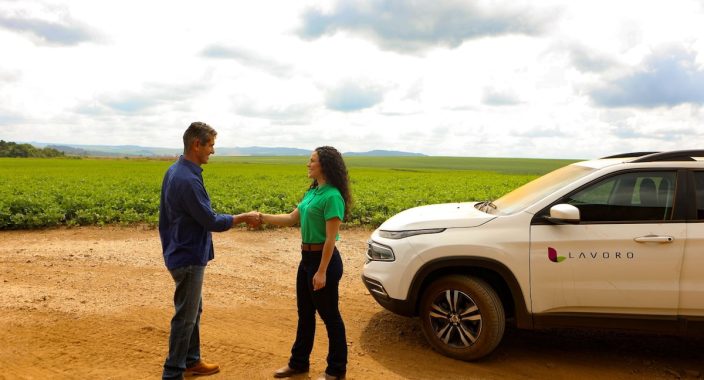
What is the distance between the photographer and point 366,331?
5.36m

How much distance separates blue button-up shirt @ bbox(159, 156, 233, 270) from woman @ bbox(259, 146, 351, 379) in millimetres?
678

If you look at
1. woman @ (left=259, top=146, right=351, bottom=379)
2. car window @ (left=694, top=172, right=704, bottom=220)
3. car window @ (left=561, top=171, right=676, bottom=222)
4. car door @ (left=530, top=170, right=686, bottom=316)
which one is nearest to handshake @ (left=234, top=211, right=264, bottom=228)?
woman @ (left=259, top=146, right=351, bottom=379)

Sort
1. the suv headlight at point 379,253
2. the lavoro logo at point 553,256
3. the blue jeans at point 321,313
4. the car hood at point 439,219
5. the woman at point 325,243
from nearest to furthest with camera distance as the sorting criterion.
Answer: the woman at point 325,243, the blue jeans at point 321,313, the lavoro logo at point 553,256, the car hood at point 439,219, the suv headlight at point 379,253

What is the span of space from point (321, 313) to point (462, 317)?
1333 mm

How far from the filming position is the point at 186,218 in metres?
3.87

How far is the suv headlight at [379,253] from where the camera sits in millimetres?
4777

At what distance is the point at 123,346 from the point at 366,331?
242cm

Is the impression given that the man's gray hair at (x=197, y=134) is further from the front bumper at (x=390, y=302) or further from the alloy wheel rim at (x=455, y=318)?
the alloy wheel rim at (x=455, y=318)

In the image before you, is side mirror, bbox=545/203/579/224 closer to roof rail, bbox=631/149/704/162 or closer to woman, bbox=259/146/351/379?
roof rail, bbox=631/149/704/162

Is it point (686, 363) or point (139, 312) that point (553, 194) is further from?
point (139, 312)

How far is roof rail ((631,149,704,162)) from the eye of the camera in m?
4.44

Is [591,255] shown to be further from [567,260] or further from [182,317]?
[182,317]

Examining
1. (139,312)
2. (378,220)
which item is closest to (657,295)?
(139,312)

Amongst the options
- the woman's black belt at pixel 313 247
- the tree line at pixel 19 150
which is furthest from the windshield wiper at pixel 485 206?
the tree line at pixel 19 150
